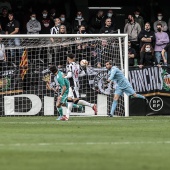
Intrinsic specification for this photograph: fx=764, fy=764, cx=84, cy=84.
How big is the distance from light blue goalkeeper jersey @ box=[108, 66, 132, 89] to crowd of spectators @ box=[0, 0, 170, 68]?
3262 millimetres

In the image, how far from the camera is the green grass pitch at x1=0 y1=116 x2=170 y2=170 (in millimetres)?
10844

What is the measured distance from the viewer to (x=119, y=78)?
89.9 feet

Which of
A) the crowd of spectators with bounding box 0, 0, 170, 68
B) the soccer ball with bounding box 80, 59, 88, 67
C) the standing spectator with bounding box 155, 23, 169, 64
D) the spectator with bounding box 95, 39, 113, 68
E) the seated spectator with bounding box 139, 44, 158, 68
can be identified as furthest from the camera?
the standing spectator with bounding box 155, 23, 169, 64

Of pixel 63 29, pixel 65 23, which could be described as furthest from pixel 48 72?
pixel 65 23

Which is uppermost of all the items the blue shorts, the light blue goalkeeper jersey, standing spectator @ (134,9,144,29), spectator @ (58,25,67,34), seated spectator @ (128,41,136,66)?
standing spectator @ (134,9,144,29)

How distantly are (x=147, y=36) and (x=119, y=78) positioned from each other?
4.41 metres

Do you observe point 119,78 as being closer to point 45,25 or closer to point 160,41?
point 160,41

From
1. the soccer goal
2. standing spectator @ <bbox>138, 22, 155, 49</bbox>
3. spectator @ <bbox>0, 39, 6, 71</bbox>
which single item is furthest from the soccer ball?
standing spectator @ <bbox>138, 22, 155, 49</bbox>

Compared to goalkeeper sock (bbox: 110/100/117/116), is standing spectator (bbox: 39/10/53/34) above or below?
above

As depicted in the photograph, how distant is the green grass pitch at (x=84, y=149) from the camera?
10844mm

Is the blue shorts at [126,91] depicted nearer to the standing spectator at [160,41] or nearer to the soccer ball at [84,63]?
the soccer ball at [84,63]

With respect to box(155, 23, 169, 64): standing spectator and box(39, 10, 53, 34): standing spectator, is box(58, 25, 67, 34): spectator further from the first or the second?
box(155, 23, 169, 64): standing spectator

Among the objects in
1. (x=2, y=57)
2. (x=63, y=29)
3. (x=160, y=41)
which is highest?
(x=63, y=29)

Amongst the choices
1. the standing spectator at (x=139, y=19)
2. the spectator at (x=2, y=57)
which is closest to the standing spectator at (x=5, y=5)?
the spectator at (x=2, y=57)
